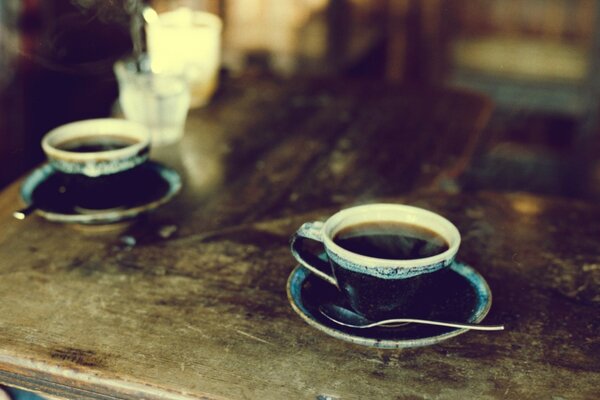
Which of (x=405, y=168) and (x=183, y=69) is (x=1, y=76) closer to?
(x=183, y=69)

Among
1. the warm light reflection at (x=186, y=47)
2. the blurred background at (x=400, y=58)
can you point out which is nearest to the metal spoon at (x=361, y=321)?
the warm light reflection at (x=186, y=47)

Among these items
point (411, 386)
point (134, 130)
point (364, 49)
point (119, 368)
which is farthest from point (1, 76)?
point (411, 386)

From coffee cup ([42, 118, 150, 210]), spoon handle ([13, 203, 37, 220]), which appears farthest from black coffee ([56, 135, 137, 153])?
spoon handle ([13, 203, 37, 220])

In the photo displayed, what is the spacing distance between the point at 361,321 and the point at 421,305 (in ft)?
0.26

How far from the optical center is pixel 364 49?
3.91 metres

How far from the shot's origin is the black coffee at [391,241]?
886 mm

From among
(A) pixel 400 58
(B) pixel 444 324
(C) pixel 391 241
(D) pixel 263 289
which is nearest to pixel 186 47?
(D) pixel 263 289

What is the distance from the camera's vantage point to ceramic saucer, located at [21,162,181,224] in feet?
3.70

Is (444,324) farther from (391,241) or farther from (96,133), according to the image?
(96,133)

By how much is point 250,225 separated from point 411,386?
501 millimetres

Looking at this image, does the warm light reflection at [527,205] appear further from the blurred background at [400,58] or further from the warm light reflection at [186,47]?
the blurred background at [400,58]

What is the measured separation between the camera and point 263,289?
3.30 ft

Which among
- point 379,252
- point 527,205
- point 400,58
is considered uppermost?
point 379,252

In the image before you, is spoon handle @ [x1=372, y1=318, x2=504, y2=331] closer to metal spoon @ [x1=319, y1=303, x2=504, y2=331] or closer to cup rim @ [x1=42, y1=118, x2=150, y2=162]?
metal spoon @ [x1=319, y1=303, x2=504, y2=331]
